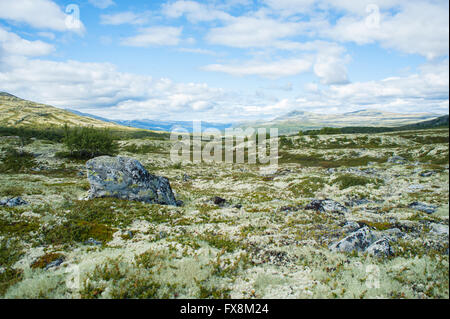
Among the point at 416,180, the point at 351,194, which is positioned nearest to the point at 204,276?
the point at 351,194

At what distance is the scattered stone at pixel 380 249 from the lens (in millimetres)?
11719

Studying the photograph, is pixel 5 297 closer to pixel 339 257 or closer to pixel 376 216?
pixel 339 257

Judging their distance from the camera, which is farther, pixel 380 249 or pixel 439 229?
pixel 439 229

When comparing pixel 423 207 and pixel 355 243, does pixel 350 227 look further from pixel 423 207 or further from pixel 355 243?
pixel 423 207

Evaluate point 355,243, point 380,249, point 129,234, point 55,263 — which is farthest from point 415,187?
point 55,263

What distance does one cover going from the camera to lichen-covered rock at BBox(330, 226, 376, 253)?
12.6 meters

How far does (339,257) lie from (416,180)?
3571 cm

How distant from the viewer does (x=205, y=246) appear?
535 inches

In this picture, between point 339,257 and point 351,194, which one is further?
point 351,194

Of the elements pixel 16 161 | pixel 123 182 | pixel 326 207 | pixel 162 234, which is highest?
pixel 16 161

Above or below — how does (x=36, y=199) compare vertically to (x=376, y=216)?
above

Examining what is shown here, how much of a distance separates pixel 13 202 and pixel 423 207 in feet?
132

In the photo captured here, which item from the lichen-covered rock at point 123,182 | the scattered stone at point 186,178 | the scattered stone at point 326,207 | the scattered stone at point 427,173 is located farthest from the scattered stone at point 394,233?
the scattered stone at point 186,178

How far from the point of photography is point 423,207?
78.4 feet
